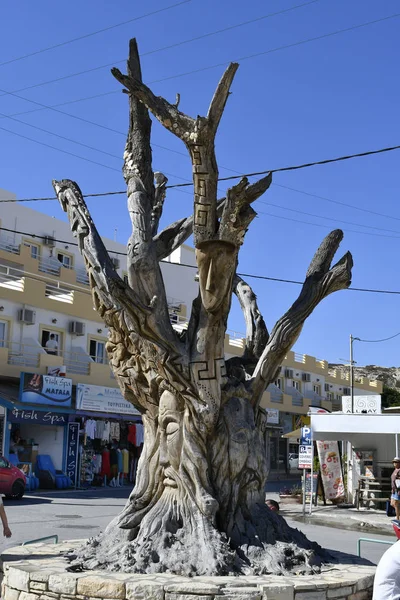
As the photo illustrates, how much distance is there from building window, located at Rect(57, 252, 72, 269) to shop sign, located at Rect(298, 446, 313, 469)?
779 inches

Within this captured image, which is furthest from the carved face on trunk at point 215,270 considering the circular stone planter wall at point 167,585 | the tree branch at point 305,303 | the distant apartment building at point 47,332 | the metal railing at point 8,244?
the metal railing at point 8,244

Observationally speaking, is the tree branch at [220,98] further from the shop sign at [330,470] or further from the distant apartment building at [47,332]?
the shop sign at [330,470]

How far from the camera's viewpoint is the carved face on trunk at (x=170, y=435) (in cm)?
867

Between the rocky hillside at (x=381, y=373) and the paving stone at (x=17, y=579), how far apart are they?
64.9 m

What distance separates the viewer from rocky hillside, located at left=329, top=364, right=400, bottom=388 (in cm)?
7244

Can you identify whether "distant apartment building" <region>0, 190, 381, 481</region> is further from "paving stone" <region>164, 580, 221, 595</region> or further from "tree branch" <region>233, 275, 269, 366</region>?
"paving stone" <region>164, 580, 221, 595</region>

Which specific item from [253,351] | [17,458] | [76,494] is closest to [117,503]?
[76,494]

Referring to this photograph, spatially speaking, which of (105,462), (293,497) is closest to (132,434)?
(105,462)

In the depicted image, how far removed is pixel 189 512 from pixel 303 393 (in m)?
42.4

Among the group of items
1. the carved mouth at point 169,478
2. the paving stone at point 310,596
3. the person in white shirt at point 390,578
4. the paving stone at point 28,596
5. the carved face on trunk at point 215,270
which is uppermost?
the carved face on trunk at point 215,270

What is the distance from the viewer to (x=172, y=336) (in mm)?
8898

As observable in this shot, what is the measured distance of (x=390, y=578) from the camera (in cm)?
442

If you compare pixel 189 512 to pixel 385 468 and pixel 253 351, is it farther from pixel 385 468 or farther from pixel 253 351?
pixel 385 468

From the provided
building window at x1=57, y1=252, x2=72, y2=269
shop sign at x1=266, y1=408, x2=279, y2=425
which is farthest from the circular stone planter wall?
shop sign at x1=266, y1=408, x2=279, y2=425
